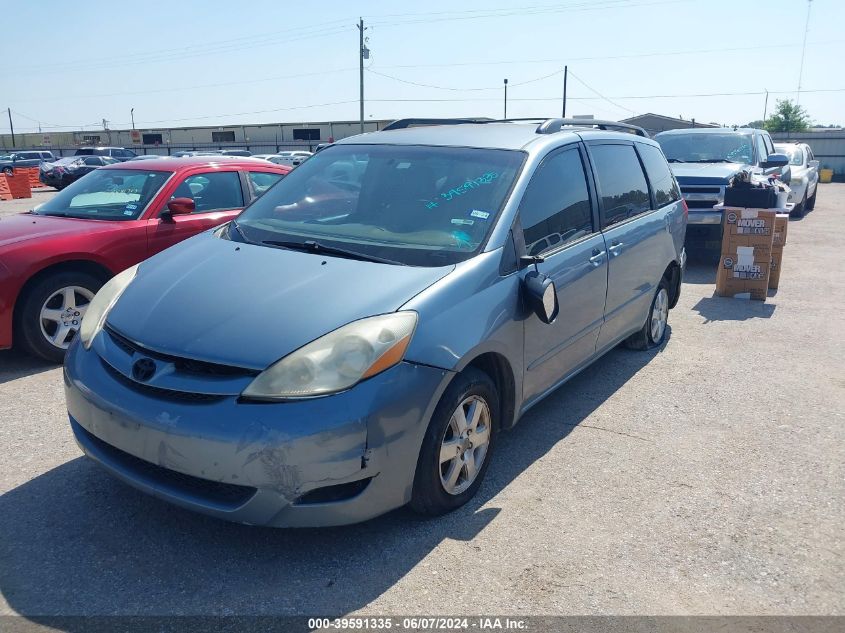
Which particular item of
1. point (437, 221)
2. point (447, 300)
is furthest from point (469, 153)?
point (447, 300)

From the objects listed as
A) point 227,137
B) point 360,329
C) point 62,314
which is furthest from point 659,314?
point 227,137

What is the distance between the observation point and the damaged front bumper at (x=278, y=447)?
265 cm

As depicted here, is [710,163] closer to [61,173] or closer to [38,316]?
[38,316]

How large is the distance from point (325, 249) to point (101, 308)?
1148mm

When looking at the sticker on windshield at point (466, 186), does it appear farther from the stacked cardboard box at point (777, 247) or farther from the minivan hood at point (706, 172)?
the minivan hood at point (706, 172)

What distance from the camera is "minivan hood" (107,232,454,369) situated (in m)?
2.85

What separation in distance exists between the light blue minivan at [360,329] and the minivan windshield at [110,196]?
227cm

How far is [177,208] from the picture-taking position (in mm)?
5957

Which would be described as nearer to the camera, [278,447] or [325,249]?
[278,447]

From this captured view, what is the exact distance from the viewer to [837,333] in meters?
6.61

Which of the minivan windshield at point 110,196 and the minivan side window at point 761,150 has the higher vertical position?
the minivan side window at point 761,150

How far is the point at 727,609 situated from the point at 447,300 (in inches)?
66.1

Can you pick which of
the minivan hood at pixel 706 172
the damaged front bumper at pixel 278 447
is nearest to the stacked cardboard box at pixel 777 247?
the minivan hood at pixel 706 172

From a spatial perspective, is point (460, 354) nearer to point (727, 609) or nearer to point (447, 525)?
point (447, 525)
